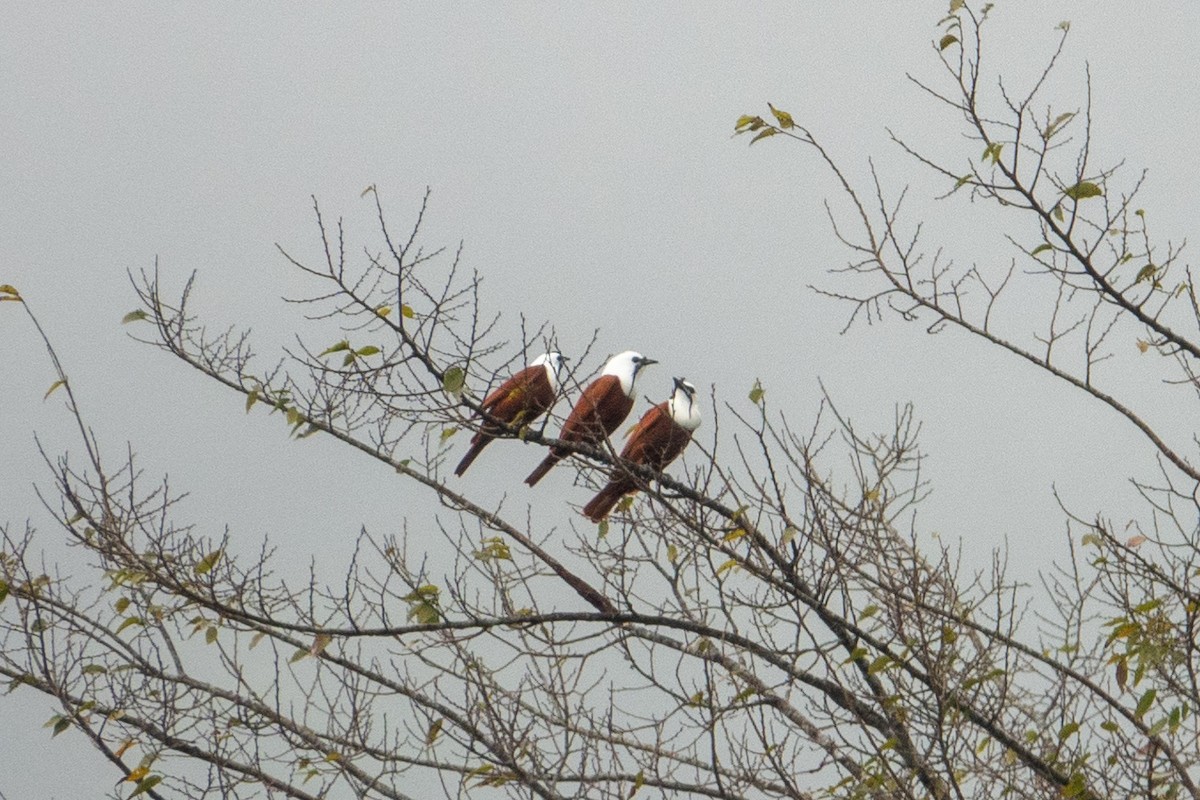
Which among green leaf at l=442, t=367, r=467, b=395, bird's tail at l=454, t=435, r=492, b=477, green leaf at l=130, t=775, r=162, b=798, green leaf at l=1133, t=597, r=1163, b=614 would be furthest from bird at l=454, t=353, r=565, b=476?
green leaf at l=1133, t=597, r=1163, b=614

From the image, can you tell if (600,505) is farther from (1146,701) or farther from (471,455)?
(1146,701)

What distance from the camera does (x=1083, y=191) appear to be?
12.5 ft

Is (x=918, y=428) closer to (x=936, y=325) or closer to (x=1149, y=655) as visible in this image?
(x=936, y=325)

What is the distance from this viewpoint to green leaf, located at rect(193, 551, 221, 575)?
412cm

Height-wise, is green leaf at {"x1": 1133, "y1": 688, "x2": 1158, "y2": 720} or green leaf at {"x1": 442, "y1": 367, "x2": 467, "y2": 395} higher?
green leaf at {"x1": 442, "y1": 367, "x2": 467, "y2": 395}

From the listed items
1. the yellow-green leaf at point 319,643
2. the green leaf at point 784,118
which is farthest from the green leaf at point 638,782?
the green leaf at point 784,118

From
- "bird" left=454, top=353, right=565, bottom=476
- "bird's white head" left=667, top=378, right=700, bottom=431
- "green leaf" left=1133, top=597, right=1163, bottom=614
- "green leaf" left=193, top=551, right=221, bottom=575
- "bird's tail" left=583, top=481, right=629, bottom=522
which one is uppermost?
"bird's white head" left=667, top=378, right=700, bottom=431

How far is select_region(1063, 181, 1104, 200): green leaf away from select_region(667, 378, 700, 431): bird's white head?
2.25 m

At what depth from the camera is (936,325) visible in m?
4.33

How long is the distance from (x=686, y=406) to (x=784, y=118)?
89.7 inches

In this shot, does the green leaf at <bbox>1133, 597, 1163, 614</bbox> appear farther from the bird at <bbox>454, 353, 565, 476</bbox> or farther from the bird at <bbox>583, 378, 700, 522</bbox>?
the bird at <bbox>454, 353, 565, 476</bbox>

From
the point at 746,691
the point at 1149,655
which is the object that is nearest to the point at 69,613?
the point at 746,691

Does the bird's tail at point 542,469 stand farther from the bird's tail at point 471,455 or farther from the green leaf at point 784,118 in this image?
the green leaf at point 784,118

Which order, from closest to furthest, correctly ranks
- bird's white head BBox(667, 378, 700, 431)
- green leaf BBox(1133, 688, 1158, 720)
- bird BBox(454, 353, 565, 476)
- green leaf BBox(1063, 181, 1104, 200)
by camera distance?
1. green leaf BBox(1133, 688, 1158, 720)
2. green leaf BBox(1063, 181, 1104, 200)
3. bird BBox(454, 353, 565, 476)
4. bird's white head BBox(667, 378, 700, 431)
